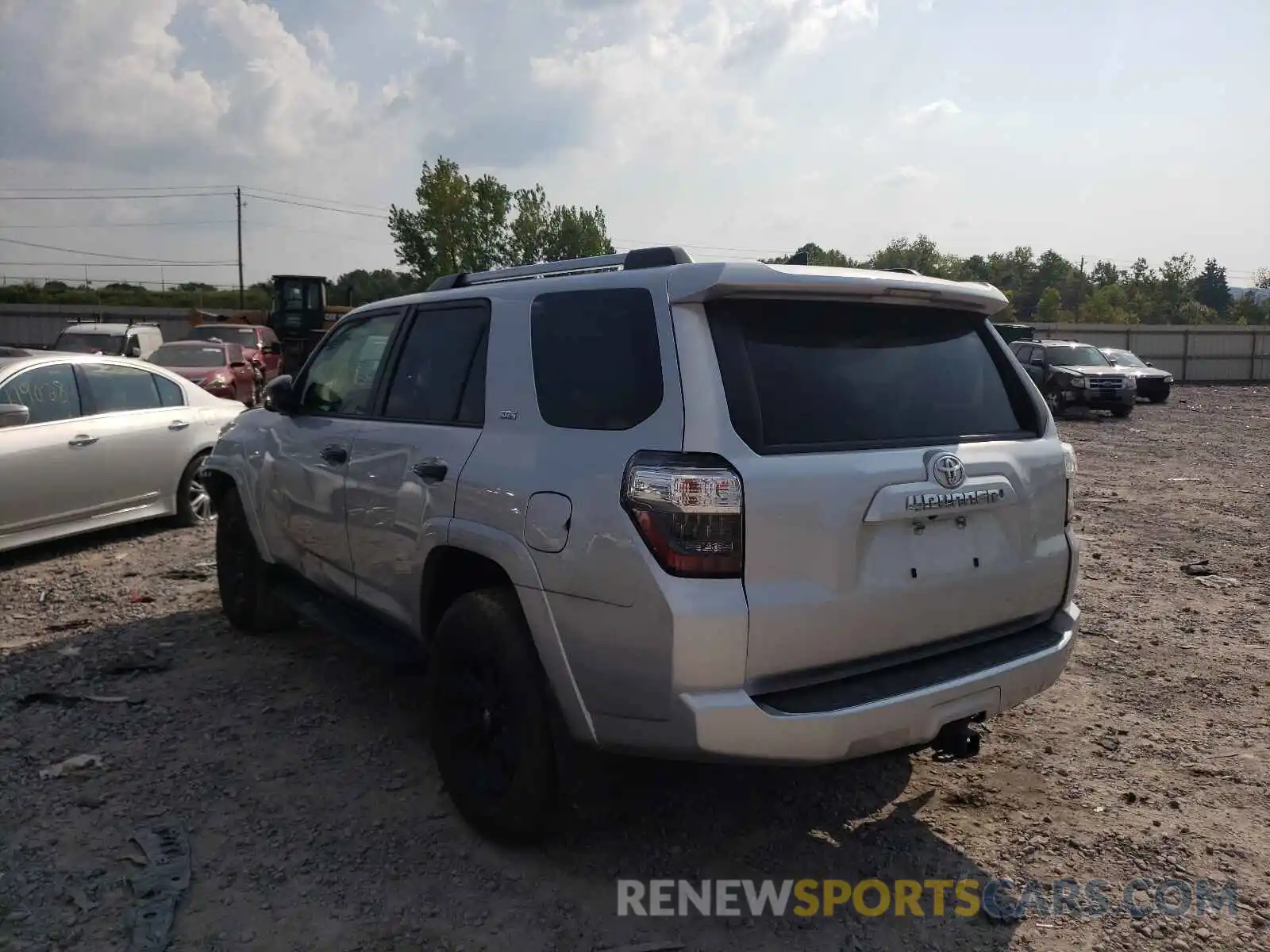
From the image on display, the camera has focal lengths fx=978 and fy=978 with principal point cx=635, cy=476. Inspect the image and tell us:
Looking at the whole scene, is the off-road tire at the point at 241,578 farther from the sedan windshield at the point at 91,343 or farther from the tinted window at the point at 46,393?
the sedan windshield at the point at 91,343

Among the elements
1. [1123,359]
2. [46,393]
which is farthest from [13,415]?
[1123,359]

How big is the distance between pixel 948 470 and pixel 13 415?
6453 mm

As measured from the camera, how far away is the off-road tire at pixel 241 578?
5.61m

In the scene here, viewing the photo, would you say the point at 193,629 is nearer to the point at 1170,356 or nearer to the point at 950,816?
the point at 950,816

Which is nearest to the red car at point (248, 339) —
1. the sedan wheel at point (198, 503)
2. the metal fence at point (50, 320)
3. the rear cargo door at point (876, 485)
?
the sedan wheel at point (198, 503)

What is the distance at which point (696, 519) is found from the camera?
107 inches

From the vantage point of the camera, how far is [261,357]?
72.0ft

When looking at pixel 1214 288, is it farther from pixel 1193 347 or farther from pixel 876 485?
pixel 876 485

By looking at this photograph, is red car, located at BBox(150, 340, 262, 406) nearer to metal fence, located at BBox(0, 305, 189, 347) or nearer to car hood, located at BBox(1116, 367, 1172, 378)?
car hood, located at BBox(1116, 367, 1172, 378)

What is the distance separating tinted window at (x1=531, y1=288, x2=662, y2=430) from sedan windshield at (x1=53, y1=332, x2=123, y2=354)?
1695 centimetres

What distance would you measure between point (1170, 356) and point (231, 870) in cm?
4364

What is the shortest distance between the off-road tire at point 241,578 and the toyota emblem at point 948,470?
12.8 feet

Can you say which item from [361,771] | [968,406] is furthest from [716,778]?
[968,406]

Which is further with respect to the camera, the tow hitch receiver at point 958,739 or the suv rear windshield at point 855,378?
the tow hitch receiver at point 958,739
